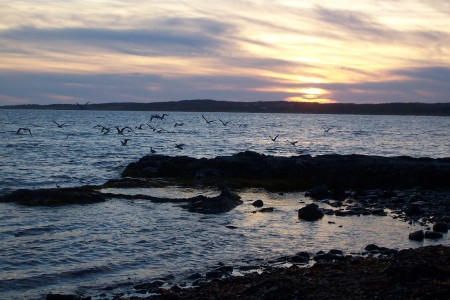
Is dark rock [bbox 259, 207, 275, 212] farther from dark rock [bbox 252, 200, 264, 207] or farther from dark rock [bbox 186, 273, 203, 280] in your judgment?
dark rock [bbox 186, 273, 203, 280]

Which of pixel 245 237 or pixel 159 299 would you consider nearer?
pixel 159 299

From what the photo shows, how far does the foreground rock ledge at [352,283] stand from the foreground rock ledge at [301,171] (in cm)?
1532

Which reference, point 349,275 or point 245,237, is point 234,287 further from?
point 245,237

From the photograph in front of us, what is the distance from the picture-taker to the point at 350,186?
89.5 feet

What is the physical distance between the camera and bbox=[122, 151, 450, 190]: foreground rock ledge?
88.5ft

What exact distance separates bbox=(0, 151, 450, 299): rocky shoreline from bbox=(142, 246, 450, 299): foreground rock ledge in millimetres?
19

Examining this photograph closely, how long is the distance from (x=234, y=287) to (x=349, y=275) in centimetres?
223

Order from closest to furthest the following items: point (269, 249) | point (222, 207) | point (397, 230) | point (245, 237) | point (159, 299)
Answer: point (159, 299) < point (269, 249) < point (245, 237) < point (397, 230) < point (222, 207)

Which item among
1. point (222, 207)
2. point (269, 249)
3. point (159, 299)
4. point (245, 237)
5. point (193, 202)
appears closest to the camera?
point (159, 299)

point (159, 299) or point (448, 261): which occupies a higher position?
point (448, 261)

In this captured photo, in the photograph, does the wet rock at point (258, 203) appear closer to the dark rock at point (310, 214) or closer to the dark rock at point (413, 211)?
the dark rock at point (310, 214)

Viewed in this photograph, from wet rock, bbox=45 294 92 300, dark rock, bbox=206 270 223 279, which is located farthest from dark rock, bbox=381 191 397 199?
wet rock, bbox=45 294 92 300

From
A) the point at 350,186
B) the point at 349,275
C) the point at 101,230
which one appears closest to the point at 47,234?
the point at 101,230

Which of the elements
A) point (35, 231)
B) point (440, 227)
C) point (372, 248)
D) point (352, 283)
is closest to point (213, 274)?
point (352, 283)
